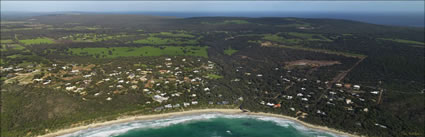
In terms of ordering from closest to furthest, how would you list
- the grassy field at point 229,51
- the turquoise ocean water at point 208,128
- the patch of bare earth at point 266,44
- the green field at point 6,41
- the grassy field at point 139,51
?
1. the turquoise ocean water at point 208,128
2. the grassy field at point 139,51
3. the grassy field at point 229,51
4. the green field at point 6,41
5. the patch of bare earth at point 266,44

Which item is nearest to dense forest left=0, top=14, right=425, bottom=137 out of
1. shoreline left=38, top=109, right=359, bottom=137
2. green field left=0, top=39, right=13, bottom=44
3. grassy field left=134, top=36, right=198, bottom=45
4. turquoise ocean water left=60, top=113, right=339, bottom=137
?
shoreline left=38, top=109, right=359, bottom=137

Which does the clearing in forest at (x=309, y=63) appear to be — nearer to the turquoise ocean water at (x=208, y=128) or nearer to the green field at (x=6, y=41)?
the turquoise ocean water at (x=208, y=128)

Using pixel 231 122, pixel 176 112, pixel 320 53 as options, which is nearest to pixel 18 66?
pixel 176 112

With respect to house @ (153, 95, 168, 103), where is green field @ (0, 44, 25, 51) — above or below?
above

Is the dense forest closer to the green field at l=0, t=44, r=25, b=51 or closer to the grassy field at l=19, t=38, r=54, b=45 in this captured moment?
the green field at l=0, t=44, r=25, b=51

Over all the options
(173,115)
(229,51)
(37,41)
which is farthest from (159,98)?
(37,41)

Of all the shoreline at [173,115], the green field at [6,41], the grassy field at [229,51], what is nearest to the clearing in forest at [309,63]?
the grassy field at [229,51]

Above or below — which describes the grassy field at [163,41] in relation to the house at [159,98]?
above
